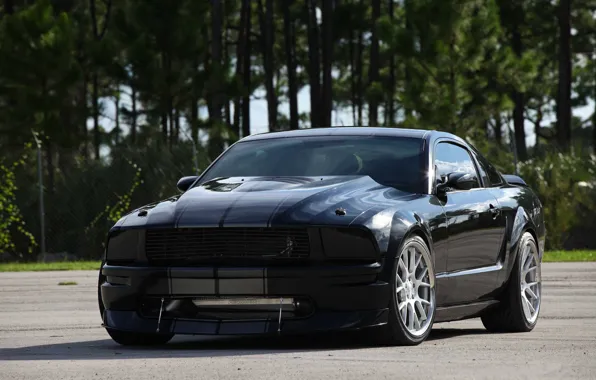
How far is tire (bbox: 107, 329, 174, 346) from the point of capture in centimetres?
923

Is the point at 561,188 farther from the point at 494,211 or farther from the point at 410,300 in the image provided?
the point at 410,300

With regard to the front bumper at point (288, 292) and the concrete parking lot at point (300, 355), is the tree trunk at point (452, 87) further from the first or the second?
the front bumper at point (288, 292)

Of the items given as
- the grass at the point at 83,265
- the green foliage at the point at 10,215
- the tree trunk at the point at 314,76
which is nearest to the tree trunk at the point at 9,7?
the tree trunk at the point at 314,76

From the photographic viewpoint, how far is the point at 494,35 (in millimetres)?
35000

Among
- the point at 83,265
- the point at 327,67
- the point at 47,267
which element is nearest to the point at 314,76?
the point at 327,67

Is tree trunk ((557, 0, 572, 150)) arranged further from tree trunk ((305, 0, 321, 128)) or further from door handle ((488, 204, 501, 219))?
door handle ((488, 204, 501, 219))

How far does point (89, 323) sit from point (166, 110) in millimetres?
26753

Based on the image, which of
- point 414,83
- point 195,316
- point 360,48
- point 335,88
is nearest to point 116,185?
point 414,83

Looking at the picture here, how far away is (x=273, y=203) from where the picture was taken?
28.6 feet

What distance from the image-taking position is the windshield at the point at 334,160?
32.0ft

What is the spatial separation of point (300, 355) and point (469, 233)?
2.29 metres

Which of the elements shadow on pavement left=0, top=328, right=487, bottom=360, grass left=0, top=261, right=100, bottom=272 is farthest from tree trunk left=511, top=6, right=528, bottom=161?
shadow on pavement left=0, top=328, right=487, bottom=360

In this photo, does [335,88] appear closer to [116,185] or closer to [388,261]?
[116,185]

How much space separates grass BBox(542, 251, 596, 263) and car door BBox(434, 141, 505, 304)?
1099 centimetres
